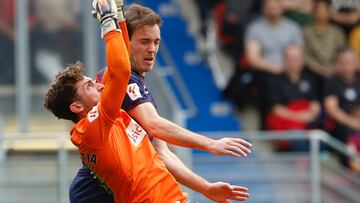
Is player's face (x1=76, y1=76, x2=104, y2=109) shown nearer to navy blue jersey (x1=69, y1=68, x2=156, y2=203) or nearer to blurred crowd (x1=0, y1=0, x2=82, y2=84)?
navy blue jersey (x1=69, y1=68, x2=156, y2=203)

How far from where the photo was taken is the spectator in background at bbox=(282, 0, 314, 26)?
45.7ft

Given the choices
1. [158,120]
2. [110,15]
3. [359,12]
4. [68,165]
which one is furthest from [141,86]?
[359,12]

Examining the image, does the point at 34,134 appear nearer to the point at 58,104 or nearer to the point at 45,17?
the point at 45,17

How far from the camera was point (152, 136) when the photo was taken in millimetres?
7121

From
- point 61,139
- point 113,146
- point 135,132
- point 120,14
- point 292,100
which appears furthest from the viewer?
point 292,100

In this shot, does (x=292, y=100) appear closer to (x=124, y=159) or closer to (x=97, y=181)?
(x=97, y=181)

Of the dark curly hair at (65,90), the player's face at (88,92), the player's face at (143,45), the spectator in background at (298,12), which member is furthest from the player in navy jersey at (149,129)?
the spectator in background at (298,12)

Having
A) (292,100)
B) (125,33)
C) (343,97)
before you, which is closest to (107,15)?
(125,33)

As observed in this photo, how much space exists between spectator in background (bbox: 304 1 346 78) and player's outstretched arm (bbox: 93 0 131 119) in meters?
7.24

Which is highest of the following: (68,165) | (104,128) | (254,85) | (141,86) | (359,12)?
(359,12)

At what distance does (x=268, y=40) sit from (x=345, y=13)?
1355 mm

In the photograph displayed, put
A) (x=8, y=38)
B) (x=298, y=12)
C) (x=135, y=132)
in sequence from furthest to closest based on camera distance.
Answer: (x=298, y=12) → (x=8, y=38) → (x=135, y=132)

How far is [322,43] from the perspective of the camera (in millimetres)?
13617

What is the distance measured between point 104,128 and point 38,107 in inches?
228
